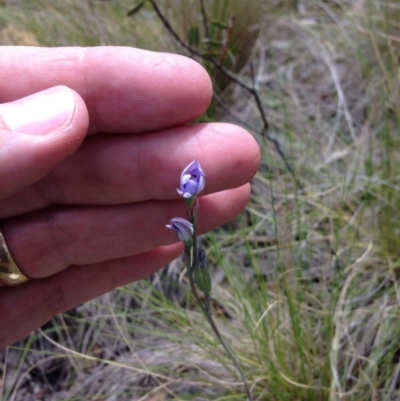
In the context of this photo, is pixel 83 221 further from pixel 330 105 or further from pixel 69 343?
pixel 330 105

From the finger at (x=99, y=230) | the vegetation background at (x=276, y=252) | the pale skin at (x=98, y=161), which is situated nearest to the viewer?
the pale skin at (x=98, y=161)

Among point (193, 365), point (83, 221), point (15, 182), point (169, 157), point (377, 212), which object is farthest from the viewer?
point (377, 212)

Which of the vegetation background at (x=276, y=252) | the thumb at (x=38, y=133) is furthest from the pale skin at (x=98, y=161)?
the vegetation background at (x=276, y=252)

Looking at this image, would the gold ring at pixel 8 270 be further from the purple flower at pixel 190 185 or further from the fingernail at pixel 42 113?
the purple flower at pixel 190 185

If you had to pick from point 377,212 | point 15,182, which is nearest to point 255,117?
point 377,212

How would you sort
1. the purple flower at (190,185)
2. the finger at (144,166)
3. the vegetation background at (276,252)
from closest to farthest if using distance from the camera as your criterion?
the purple flower at (190,185), the finger at (144,166), the vegetation background at (276,252)

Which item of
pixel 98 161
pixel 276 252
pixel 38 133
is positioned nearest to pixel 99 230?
pixel 98 161

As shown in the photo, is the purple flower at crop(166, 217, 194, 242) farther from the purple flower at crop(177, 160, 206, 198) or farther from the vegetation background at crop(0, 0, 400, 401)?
the vegetation background at crop(0, 0, 400, 401)
